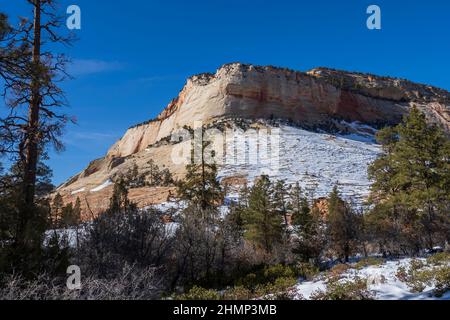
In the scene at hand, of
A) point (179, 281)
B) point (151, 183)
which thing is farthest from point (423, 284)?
point (151, 183)

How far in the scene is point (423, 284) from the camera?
31.2 ft

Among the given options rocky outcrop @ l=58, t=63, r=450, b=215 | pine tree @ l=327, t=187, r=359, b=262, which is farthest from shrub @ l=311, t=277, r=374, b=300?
rocky outcrop @ l=58, t=63, r=450, b=215

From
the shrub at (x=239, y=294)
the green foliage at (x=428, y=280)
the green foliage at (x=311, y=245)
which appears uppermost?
the green foliage at (x=311, y=245)

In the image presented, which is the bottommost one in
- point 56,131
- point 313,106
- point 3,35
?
point 56,131

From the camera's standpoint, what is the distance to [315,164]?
57844mm

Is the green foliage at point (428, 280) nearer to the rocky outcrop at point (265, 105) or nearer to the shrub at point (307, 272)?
the shrub at point (307, 272)

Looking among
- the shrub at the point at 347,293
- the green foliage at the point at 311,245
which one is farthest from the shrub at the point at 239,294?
the green foliage at the point at 311,245

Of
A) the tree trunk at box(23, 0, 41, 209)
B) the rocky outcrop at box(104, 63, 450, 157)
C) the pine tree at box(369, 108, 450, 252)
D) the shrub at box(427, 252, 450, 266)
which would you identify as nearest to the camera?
the tree trunk at box(23, 0, 41, 209)

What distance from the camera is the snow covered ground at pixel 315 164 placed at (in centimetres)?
4775

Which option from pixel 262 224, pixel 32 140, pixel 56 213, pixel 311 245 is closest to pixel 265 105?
pixel 56 213

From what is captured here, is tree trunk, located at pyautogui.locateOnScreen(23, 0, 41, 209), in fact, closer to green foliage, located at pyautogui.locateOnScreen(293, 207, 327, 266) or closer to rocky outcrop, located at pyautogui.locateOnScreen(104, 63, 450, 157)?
green foliage, located at pyautogui.locateOnScreen(293, 207, 327, 266)

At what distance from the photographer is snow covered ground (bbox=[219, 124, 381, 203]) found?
47.8 metres

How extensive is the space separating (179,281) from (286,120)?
80.0 m
